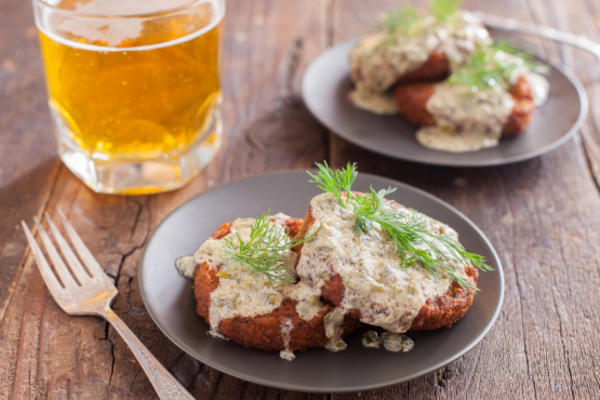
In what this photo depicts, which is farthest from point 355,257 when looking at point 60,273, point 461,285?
point 60,273

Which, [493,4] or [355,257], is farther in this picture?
[493,4]

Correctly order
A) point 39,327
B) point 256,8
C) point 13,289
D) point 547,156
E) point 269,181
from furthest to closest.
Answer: point 256,8, point 547,156, point 269,181, point 13,289, point 39,327

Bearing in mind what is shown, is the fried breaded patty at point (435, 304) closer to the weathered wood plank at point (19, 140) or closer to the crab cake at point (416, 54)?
the weathered wood plank at point (19, 140)

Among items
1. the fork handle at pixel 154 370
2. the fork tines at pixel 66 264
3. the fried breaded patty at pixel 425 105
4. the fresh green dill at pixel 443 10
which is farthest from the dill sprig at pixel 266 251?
the fresh green dill at pixel 443 10

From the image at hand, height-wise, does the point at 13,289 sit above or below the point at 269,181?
below

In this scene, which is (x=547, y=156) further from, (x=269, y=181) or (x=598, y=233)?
(x=269, y=181)

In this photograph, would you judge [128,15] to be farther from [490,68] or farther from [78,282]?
[490,68]
